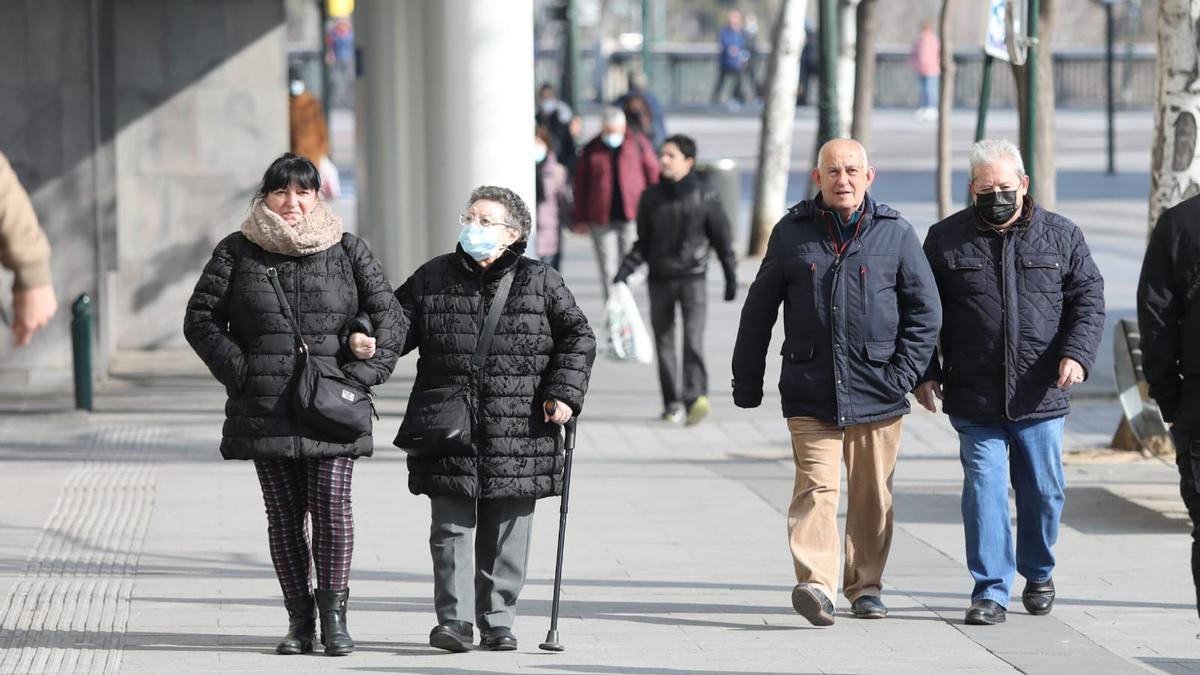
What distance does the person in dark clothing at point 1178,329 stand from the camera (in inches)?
244

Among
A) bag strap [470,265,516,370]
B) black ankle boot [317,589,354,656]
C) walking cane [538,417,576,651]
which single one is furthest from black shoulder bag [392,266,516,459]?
black ankle boot [317,589,354,656]

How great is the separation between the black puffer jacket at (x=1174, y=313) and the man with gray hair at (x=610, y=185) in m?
10.2

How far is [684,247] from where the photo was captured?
42.6ft

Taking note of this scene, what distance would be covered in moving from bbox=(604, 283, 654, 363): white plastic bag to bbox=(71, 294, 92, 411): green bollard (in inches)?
127

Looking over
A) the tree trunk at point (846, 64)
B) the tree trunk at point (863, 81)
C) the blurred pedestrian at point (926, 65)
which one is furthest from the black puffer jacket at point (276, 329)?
the blurred pedestrian at point (926, 65)

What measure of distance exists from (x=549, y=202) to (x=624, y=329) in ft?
19.3

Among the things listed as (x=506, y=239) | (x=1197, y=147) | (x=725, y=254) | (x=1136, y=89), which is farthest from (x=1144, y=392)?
(x=1136, y=89)

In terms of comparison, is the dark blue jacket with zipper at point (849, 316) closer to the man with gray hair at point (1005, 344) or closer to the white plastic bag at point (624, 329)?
the man with gray hair at point (1005, 344)

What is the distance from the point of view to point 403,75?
1838cm

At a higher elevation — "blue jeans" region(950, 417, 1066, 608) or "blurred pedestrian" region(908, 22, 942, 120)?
"blurred pedestrian" region(908, 22, 942, 120)

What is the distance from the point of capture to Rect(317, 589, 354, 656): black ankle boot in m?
7.15

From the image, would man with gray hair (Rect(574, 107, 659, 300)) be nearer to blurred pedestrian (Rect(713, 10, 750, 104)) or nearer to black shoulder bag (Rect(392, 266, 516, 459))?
black shoulder bag (Rect(392, 266, 516, 459))

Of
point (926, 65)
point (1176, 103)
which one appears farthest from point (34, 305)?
point (926, 65)

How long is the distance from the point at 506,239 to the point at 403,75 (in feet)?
37.4
